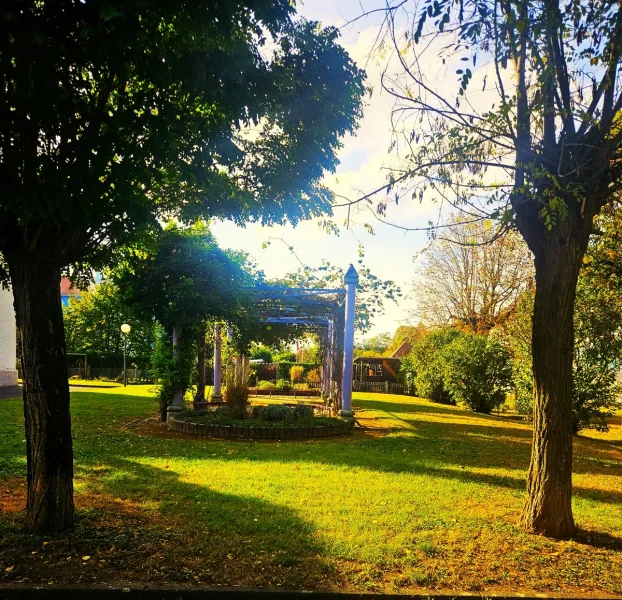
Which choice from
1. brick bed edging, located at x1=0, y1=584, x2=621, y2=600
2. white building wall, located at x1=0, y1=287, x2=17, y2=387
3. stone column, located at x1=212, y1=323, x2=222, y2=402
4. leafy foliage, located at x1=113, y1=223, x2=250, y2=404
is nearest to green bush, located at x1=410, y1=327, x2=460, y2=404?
stone column, located at x1=212, y1=323, x2=222, y2=402

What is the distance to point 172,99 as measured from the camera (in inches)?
169

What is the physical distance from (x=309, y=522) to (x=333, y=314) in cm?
987

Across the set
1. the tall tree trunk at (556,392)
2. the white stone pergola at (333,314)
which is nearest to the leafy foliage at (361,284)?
the white stone pergola at (333,314)

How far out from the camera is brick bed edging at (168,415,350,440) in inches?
413

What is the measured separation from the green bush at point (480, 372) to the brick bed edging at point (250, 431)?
10.1m

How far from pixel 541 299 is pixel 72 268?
5.02 m

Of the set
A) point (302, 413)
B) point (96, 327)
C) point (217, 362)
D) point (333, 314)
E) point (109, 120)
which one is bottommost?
point (302, 413)

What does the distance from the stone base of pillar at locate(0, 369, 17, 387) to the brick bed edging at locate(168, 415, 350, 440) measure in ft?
31.6

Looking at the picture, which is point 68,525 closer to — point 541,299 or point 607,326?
point 541,299

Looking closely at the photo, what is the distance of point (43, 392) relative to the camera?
416cm

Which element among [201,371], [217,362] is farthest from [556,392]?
[217,362]

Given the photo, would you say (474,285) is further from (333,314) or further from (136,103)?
(136,103)

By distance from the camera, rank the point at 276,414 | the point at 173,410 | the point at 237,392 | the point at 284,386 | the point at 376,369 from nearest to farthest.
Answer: the point at 276,414 → the point at 173,410 → the point at 237,392 → the point at 284,386 → the point at 376,369

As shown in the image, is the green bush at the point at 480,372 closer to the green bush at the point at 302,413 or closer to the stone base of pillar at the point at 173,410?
the green bush at the point at 302,413
